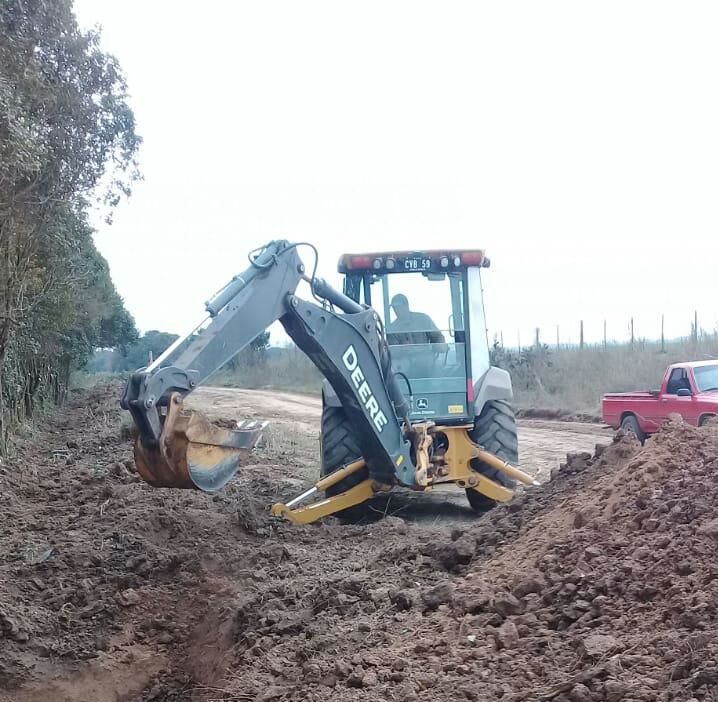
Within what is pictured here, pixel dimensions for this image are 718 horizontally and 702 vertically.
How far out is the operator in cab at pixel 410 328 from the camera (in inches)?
314

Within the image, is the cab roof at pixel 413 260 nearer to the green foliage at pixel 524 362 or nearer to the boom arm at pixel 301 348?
the boom arm at pixel 301 348

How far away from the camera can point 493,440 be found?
7.84 metres

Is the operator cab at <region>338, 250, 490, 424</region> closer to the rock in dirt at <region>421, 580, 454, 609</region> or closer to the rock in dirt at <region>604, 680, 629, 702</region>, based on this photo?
the rock in dirt at <region>421, 580, 454, 609</region>

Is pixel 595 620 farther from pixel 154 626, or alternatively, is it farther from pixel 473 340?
pixel 473 340

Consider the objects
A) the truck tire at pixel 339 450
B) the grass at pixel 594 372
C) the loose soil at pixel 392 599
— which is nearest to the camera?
the loose soil at pixel 392 599

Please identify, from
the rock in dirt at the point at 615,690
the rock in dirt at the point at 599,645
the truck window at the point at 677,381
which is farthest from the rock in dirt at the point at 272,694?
the truck window at the point at 677,381

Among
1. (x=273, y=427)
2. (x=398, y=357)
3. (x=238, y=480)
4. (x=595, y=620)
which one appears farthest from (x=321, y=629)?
(x=273, y=427)

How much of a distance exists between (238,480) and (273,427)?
7.43m

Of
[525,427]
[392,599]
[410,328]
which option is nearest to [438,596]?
[392,599]

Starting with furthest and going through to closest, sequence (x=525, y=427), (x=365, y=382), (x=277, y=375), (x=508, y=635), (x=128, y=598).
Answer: (x=277, y=375) → (x=525, y=427) → (x=365, y=382) → (x=128, y=598) → (x=508, y=635)

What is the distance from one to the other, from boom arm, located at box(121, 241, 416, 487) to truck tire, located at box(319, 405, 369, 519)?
0.33 meters

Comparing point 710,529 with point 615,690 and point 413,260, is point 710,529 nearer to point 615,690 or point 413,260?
point 615,690

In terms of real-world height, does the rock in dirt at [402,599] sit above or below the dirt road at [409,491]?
above

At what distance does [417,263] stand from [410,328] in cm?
63
